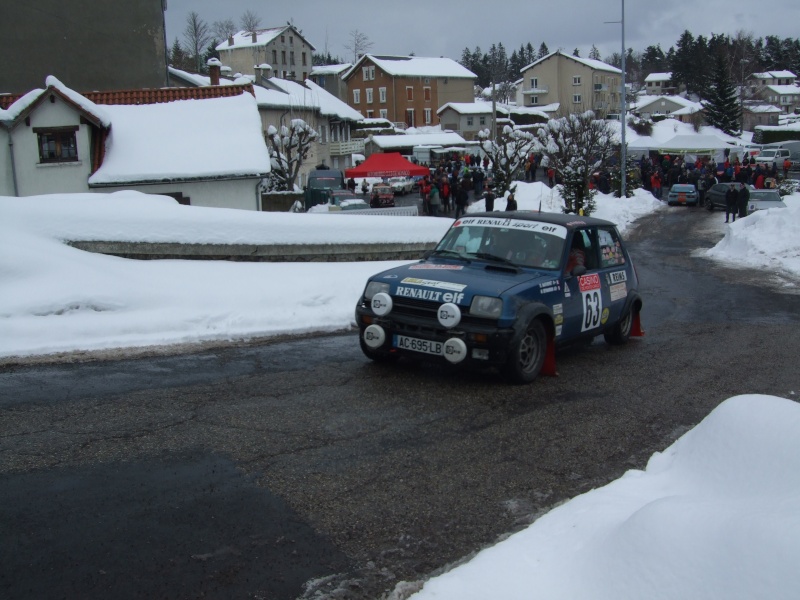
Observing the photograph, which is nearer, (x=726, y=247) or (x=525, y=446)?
(x=525, y=446)

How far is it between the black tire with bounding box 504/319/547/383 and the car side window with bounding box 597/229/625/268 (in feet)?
6.43

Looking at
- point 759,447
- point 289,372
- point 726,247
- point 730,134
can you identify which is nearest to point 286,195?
point 726,247

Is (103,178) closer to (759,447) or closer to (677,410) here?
(677,410)

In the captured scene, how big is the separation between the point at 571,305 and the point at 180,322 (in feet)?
16.7

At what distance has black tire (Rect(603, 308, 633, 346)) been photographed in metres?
10.4

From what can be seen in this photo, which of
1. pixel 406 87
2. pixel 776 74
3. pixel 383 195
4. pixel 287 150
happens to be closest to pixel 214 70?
pixel 287 150

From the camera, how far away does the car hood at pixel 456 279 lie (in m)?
7.91

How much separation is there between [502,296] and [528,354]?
2.62ft

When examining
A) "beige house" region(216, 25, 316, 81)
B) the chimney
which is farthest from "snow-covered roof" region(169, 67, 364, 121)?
"beige house" region(216, 25, 316, 81)

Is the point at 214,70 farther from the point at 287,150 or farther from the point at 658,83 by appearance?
the point at 658,83

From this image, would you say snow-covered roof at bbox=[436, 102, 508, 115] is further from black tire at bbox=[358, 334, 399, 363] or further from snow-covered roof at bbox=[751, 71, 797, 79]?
black tire at bbox=[358, 334, 399, 363]

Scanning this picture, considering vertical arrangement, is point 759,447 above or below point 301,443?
above

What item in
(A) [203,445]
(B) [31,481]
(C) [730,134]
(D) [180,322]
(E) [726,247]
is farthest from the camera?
(C) [730,134]

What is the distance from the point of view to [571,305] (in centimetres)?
891
